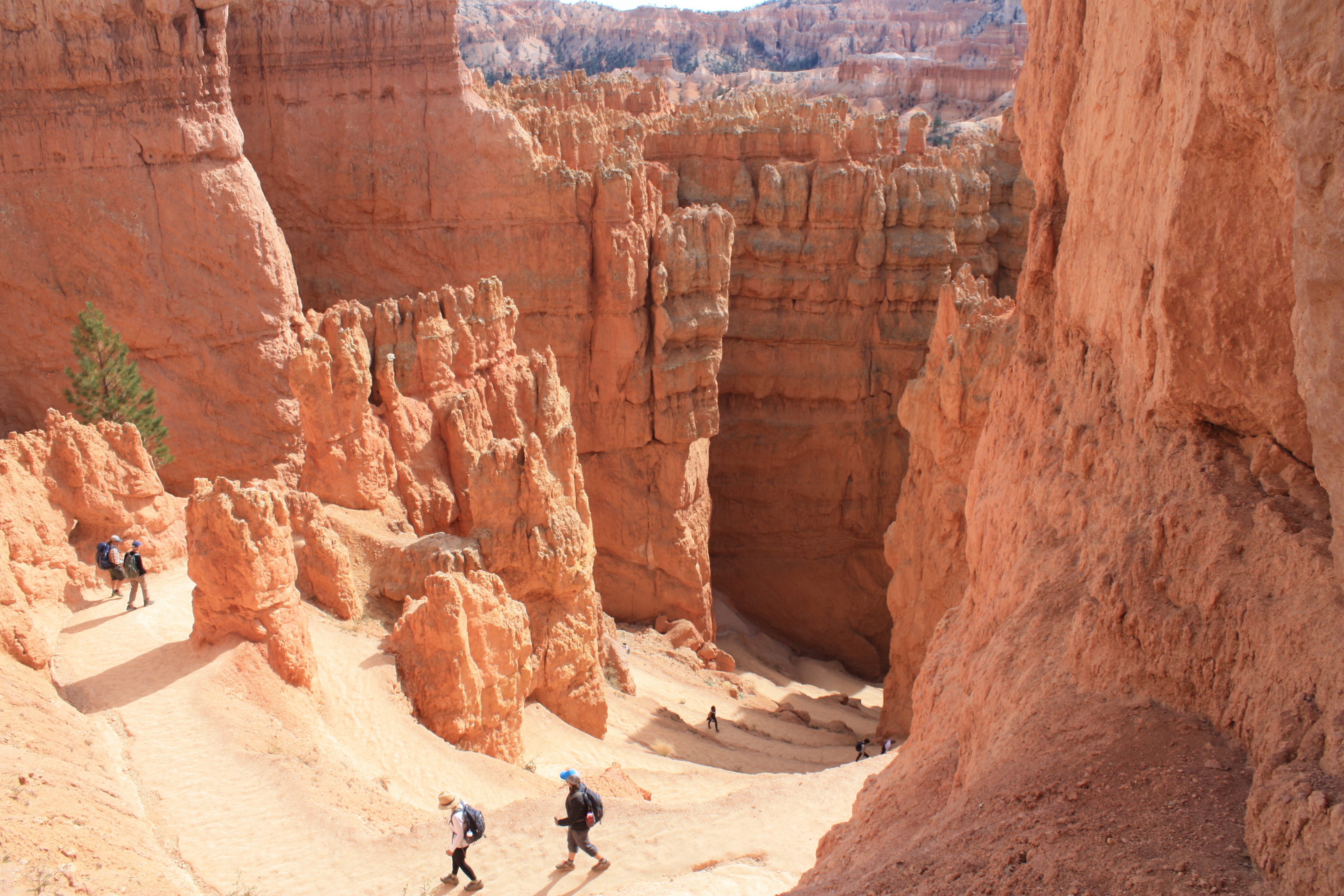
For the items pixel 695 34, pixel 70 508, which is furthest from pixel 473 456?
pixel 695 34

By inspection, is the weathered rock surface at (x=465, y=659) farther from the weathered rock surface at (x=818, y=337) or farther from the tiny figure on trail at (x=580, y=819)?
the weathered rock surface at (x=818, y=337)

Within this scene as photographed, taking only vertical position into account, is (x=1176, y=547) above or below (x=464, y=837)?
above

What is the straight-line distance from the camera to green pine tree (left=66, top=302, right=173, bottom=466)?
14.4 m

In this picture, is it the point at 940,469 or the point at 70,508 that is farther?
the point at 940,469

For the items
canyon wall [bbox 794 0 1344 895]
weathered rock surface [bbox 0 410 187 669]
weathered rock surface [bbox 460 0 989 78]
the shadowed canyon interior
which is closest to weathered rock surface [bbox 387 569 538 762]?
the shadowed canyon interior

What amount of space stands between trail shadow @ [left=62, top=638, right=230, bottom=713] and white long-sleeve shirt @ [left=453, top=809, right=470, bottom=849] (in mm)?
3848

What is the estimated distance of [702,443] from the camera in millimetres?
23812

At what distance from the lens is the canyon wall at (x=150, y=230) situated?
587 inches

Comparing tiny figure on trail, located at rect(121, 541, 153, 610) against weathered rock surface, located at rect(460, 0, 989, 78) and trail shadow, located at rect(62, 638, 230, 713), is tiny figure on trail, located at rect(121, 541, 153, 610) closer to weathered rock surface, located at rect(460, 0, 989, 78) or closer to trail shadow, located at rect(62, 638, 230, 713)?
trail shadow, located at rect(62, 638, 230, 713)

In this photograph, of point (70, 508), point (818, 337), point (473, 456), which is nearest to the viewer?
point (70, 508)

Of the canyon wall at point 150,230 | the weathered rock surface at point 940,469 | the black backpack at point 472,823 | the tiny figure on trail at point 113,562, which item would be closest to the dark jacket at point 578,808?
the black backpack at point 472,823

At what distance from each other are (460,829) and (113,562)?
6.32 meters

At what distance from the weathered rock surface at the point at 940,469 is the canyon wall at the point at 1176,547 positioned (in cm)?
864

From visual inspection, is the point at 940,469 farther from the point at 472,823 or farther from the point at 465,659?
the point at 472,823
